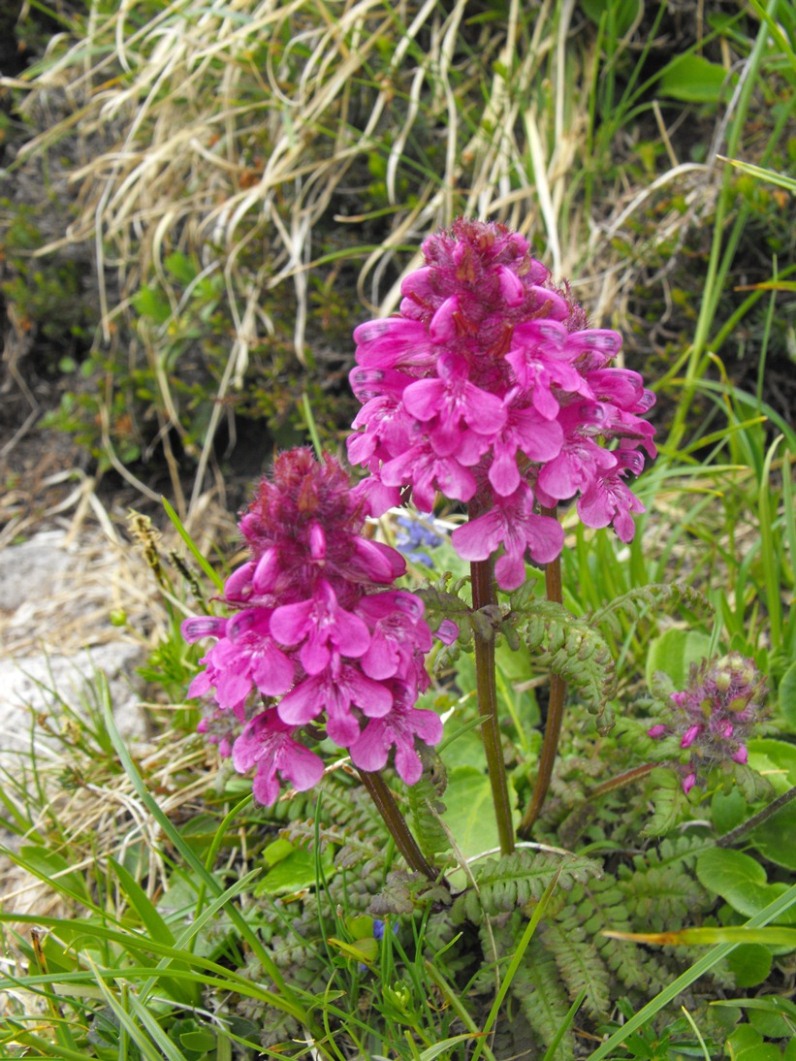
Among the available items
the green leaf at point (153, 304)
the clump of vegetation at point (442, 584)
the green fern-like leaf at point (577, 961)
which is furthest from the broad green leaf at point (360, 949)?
the green leaf at point (153, 304)

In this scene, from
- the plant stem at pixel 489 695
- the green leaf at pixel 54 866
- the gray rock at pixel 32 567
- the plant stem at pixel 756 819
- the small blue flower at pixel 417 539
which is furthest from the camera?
the gray rock at pixel 32 567

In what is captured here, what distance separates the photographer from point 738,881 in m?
1.94

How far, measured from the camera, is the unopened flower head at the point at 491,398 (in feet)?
4.60

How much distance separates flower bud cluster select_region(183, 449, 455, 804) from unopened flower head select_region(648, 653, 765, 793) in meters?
0.73

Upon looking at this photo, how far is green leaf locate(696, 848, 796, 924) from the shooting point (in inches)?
74.5

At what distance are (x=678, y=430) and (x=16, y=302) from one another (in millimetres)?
3672

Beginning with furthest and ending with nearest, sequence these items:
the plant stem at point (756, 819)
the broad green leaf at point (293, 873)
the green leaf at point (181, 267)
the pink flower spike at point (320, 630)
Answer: the green leaf at point (181, 267)
the broad green leaf at point (293, 873)
the plant stem at point (756, 819)
the pink flower spike at point (320, 630)

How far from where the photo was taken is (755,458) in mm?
3008

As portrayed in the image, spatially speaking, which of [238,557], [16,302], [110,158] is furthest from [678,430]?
[16,302]

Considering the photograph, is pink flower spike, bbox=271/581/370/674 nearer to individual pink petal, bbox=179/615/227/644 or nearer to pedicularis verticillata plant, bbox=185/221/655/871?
pedicularis verticillata plant, bbox=185/221/655/871

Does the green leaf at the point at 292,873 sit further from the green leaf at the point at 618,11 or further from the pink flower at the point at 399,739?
the green leaf at the point at 618,11


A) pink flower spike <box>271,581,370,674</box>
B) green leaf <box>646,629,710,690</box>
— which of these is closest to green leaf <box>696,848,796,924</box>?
green leaf <box>646,629,710,690</box>

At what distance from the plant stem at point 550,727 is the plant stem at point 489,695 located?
172 mm

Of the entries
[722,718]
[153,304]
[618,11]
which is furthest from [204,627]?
[618,11]
